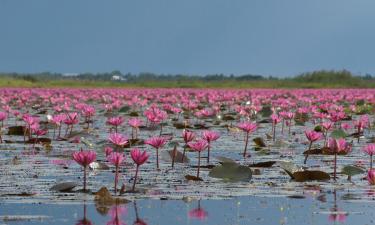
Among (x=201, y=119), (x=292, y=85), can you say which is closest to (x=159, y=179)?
(x=201, y=119)

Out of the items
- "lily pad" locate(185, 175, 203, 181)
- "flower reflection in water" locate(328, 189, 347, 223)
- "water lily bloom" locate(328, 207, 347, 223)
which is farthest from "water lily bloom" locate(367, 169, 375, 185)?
"lily pad" locate(185, 175, 203, 181)

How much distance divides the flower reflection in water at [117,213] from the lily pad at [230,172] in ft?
4.29

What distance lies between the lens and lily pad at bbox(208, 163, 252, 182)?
19.1ft

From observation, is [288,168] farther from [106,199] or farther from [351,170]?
[106,199]

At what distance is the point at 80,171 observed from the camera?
6.53 metres

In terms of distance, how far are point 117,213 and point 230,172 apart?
5.21ft

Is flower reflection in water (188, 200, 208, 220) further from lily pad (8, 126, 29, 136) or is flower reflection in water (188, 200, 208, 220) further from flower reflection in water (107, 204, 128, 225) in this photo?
lily pad (8, 126, 29, 136)

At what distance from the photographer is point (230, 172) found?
5836mm

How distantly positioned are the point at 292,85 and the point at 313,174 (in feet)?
127

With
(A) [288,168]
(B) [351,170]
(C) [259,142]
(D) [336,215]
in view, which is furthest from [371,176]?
Answer: (C) [259,142]

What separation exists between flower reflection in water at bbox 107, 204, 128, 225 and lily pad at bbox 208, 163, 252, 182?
1.31m

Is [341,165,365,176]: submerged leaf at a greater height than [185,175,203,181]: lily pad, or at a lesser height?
greater

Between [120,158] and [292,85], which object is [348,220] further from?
[292,85]

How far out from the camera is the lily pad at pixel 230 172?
5.81 metres
